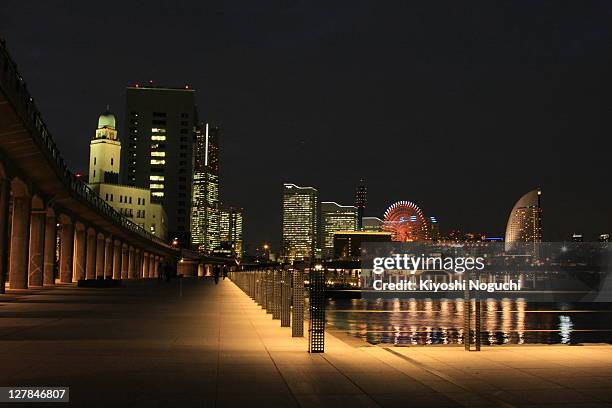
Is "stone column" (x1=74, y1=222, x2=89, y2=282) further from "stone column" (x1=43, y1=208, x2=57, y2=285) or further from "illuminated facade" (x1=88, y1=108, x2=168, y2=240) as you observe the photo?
"illuminated facade" (x1=88, y1=108, x2=168, y2=240)

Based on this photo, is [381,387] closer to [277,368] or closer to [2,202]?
[277,368]

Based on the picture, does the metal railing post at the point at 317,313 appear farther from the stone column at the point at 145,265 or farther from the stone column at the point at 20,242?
the stone column at the point at 145,265

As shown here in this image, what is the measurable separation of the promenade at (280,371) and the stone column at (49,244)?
37766 mm

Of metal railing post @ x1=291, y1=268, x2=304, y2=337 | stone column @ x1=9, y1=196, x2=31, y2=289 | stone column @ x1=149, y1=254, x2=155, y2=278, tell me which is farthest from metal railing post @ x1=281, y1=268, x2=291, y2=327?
stone column @ x1=149, y1=254, x2=155, y2=278

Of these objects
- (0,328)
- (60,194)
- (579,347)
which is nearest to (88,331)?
(0,328)

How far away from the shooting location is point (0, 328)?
61.8 feet

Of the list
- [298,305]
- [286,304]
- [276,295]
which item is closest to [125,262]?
[276,295]

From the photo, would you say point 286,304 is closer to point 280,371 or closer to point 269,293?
point 269,293

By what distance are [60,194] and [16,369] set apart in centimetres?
4218

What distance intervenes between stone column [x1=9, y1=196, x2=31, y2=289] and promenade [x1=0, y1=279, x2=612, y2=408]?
2789 cm

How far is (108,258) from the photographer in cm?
9062

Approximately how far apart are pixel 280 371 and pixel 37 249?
4366 centimetres

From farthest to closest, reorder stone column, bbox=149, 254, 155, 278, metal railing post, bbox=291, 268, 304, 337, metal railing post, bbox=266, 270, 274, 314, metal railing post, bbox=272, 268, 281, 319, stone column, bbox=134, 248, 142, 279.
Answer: stone column, bbox=149, 254, 155, 278, stone column, bbox=134, 248, 142, 279, metal railing post, bbox=266, 270, 274, 314, metal railing post, bbox=272, 268, 281, 319, metal railing post, bbox=291, 268, 304, 337

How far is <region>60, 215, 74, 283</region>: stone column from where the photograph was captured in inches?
2451
